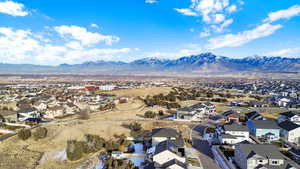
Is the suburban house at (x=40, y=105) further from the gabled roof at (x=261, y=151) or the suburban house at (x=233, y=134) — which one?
the gabled roof at (x=261, y=151)

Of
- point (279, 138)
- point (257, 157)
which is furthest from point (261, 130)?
point (257, 157)

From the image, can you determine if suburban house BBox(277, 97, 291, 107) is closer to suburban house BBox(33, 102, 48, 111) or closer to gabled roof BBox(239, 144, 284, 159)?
gabled roof BBox(239, 144, 284, 159)

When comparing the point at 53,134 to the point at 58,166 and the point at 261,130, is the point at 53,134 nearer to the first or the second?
the point at 58,166

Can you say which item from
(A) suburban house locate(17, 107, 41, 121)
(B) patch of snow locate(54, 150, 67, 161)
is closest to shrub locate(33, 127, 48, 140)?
(B) patch of snow locate(54, 150, 67, 161)

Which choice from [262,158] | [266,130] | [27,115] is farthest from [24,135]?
[266,130]

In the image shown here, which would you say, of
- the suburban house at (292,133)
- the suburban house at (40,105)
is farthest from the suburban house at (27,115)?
the suburban house at (292,133)

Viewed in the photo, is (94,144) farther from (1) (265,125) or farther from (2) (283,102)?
(2) (283,102)
